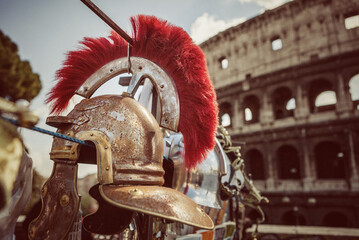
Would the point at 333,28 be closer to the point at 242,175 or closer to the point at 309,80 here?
the point at 309,80

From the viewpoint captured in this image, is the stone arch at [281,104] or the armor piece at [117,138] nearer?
the armor piece at [117,138]

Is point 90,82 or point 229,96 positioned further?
point 229,96

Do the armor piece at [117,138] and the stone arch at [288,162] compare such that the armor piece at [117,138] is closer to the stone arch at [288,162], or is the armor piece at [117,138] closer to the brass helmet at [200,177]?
the brass helmet at [200,177]

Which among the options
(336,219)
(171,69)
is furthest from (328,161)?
(171,69)

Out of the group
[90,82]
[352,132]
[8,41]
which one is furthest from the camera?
[352,132]

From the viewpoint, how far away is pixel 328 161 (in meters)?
14.2

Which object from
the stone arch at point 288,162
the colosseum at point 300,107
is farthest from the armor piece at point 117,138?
the stone arch at point 288,162

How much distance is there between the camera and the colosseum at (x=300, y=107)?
41.6 ft

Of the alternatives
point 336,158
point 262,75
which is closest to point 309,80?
point 262,75

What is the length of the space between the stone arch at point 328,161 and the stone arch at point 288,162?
3.91ft

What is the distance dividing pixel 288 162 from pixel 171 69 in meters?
15.6

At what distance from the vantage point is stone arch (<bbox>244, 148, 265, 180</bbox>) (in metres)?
15.9

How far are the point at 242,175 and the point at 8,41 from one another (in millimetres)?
3152

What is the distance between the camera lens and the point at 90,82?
64.7 inches
